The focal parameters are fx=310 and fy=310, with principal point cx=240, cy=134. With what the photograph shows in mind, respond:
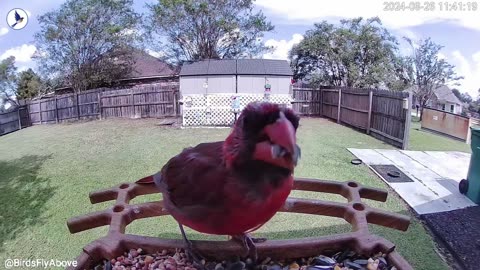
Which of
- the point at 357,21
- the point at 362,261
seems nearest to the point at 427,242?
the point at 362,261

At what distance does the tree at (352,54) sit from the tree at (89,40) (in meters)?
9.64

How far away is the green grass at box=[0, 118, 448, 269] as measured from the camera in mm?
3297

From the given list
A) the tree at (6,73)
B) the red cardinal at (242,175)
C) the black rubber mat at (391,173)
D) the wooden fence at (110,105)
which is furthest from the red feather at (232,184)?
the wooden fence at (110,105)

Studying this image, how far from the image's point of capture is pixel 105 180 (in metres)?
5.07

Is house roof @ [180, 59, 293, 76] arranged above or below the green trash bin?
above

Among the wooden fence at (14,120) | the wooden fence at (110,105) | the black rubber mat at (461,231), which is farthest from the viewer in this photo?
the wooden fence at (110,105)

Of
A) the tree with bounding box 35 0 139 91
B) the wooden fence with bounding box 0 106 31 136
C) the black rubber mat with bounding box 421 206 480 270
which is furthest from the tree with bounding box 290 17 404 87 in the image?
the wooden fence with bounding box 0 106 31 136

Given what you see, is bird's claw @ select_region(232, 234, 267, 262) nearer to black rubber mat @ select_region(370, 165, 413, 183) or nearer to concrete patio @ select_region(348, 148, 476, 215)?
concrete patio @ select_region(348, 148, 476, 215)

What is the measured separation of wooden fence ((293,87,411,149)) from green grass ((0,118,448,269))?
478 mm

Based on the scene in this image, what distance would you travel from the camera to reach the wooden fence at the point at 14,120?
42.5ft

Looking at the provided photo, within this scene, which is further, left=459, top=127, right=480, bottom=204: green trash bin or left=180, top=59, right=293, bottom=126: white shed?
left=180, top=59, right=293, bottom=126: white shed

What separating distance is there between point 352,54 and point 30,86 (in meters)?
17.1

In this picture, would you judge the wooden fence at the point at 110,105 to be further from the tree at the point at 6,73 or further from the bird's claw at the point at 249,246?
the bird's claw at the point at 249,246

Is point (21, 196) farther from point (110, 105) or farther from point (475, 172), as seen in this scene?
point (110, 105)
